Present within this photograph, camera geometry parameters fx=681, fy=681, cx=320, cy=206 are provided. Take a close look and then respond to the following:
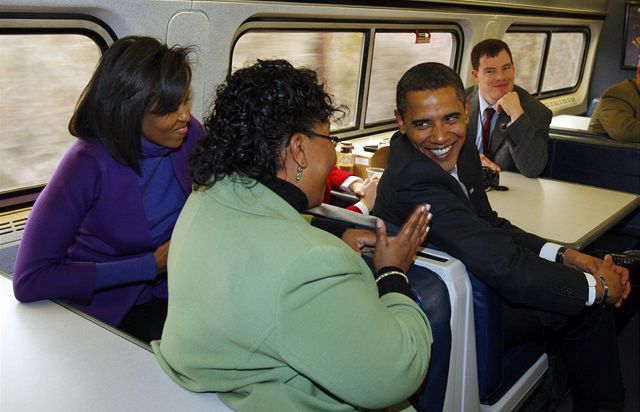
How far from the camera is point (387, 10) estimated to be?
396cm

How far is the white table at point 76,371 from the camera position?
56.4 inches

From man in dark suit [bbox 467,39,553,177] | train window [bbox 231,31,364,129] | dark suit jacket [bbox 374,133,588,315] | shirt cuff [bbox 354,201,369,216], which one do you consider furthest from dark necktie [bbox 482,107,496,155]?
dark suit jacket [bbox 374,133,588,315]

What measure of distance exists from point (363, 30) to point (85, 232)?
2525 millimetres

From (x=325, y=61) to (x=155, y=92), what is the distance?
2.09 m

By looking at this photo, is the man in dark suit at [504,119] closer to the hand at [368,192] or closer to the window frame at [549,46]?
the hand at [368,192]

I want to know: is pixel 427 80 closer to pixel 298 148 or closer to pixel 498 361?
pixel 498 361

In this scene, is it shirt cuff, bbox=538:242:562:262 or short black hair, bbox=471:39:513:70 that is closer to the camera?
shirt cuff, bbox=538:242:562:262

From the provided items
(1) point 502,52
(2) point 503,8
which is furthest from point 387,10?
(2) point 503,8

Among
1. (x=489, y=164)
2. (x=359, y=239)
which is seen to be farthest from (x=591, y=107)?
(x=359, y=239)

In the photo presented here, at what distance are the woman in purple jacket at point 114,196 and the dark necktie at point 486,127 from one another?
7.16 ft

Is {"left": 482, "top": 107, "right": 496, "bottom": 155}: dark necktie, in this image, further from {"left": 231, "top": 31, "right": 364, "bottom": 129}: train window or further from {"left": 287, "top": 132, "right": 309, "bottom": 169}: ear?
{"left": 287, "top": 132, "right": 309, "bottom": 169}: ear

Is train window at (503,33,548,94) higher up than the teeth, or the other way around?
train window at (503,33,548,94)

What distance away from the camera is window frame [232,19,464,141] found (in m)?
3.38

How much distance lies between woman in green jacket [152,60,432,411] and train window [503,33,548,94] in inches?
204
